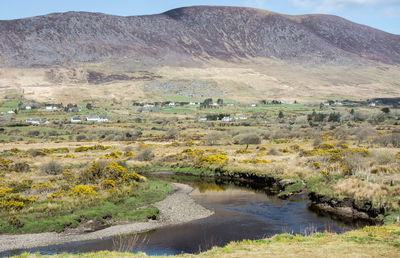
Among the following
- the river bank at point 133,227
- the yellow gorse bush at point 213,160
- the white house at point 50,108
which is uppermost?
the white house at point 50,108

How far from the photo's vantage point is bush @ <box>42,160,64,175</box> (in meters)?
45.2

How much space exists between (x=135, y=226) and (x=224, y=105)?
513ft

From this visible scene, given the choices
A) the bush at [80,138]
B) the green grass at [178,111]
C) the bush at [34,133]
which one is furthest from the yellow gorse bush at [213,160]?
the green grass at [178,111]

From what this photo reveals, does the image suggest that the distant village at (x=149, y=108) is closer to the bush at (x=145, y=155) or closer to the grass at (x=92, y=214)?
the bush at (x=145, y=155)

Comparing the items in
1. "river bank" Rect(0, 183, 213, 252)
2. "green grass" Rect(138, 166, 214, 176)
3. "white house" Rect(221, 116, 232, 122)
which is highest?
"white house" Rect(221, 116, 232, 122)

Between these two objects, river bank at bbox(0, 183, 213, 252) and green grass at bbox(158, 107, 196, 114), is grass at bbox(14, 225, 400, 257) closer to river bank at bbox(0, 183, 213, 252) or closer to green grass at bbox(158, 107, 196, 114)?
river bank at bbox(0, 183, 213, 252)

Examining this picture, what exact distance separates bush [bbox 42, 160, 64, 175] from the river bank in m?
15.5

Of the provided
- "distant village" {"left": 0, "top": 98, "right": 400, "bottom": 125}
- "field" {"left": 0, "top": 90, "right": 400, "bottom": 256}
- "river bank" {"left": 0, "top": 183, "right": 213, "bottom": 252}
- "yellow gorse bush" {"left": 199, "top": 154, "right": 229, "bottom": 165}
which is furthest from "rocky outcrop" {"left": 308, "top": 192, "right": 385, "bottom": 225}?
"distant village" {"left": 0, "top": 98, "right": 400, "bottom": 125}

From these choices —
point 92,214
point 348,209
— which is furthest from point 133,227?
point 348,209

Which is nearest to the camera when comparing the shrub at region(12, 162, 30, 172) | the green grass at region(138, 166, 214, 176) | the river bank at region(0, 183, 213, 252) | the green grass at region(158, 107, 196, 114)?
the river bank at region(0, 183, 213, 252)

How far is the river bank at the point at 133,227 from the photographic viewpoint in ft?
80.7

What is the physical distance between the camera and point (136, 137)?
9038cm

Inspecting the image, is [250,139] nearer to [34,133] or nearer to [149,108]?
[34,133]

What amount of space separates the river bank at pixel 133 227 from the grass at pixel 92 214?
706 mm
